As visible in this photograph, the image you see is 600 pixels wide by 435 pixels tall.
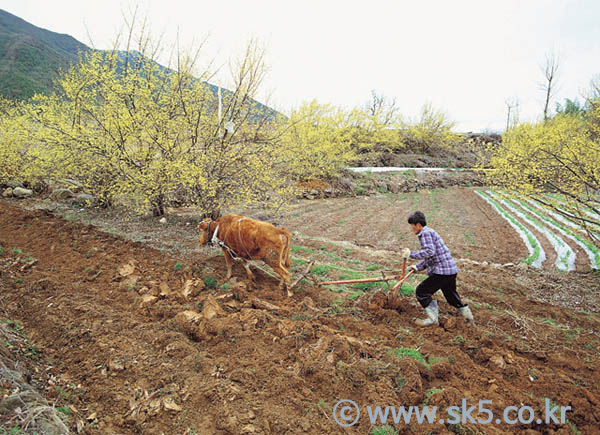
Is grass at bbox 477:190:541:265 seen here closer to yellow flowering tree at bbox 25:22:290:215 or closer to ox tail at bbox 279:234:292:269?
ox tail at bbox 279:234:292:269

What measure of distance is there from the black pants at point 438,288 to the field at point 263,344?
37cm

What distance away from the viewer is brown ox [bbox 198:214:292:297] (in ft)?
18.7

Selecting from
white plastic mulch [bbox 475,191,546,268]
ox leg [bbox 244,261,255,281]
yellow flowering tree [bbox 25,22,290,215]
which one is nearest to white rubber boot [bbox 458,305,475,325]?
ox leg [bbox 244,261,255,281]

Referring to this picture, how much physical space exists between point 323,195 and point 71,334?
18.6 m

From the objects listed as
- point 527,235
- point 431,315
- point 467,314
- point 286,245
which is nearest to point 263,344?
point 286,245

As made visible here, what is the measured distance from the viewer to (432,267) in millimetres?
4559

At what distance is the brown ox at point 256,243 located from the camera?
18.7 ft

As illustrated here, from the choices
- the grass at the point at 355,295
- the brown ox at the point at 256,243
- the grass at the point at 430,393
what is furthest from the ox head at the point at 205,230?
the grass at the point at 430,393

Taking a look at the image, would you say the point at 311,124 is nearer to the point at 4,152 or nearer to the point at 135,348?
the point at 4,152

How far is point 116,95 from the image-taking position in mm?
9164

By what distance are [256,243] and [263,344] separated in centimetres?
230

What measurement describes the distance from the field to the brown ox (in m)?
0.48

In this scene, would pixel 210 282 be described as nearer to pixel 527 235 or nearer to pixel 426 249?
pixel 426 249

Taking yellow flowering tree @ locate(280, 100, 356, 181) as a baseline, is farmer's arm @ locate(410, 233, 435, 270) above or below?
below
